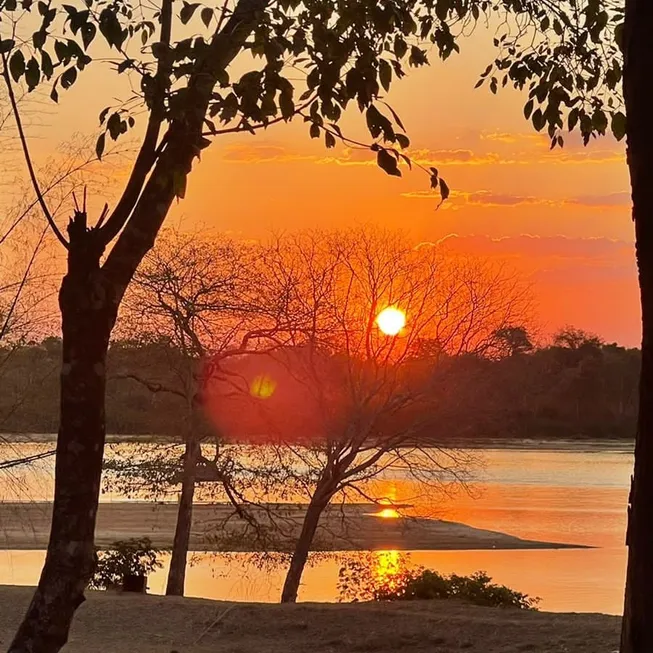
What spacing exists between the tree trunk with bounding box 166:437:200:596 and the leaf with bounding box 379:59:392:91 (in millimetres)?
14781

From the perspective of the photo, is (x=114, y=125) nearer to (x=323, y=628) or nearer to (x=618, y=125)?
(x=618, y=125)

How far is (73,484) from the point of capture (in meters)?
5.82

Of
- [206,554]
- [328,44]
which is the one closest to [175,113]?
[328,44]

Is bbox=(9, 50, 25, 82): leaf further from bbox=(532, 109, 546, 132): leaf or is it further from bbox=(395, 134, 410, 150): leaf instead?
bbox=(532, 109, 546, 132): leaf

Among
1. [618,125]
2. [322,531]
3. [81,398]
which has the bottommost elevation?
[322,531]

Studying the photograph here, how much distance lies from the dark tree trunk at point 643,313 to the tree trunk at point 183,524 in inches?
632

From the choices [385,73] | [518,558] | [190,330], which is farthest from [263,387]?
[385,73]

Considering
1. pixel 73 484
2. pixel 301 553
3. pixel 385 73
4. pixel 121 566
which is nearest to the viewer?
pixel 385 73

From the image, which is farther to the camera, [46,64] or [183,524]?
[183,524]


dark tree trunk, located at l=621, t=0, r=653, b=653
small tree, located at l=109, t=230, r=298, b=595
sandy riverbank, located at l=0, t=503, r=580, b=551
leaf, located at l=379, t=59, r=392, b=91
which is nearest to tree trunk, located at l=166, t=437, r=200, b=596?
small tree, located at l=109, t=230, r=298, b=595

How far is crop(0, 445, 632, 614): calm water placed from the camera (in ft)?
75.7

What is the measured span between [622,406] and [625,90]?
75518 mm

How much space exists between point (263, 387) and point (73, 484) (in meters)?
14.0

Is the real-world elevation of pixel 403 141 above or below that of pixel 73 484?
above
